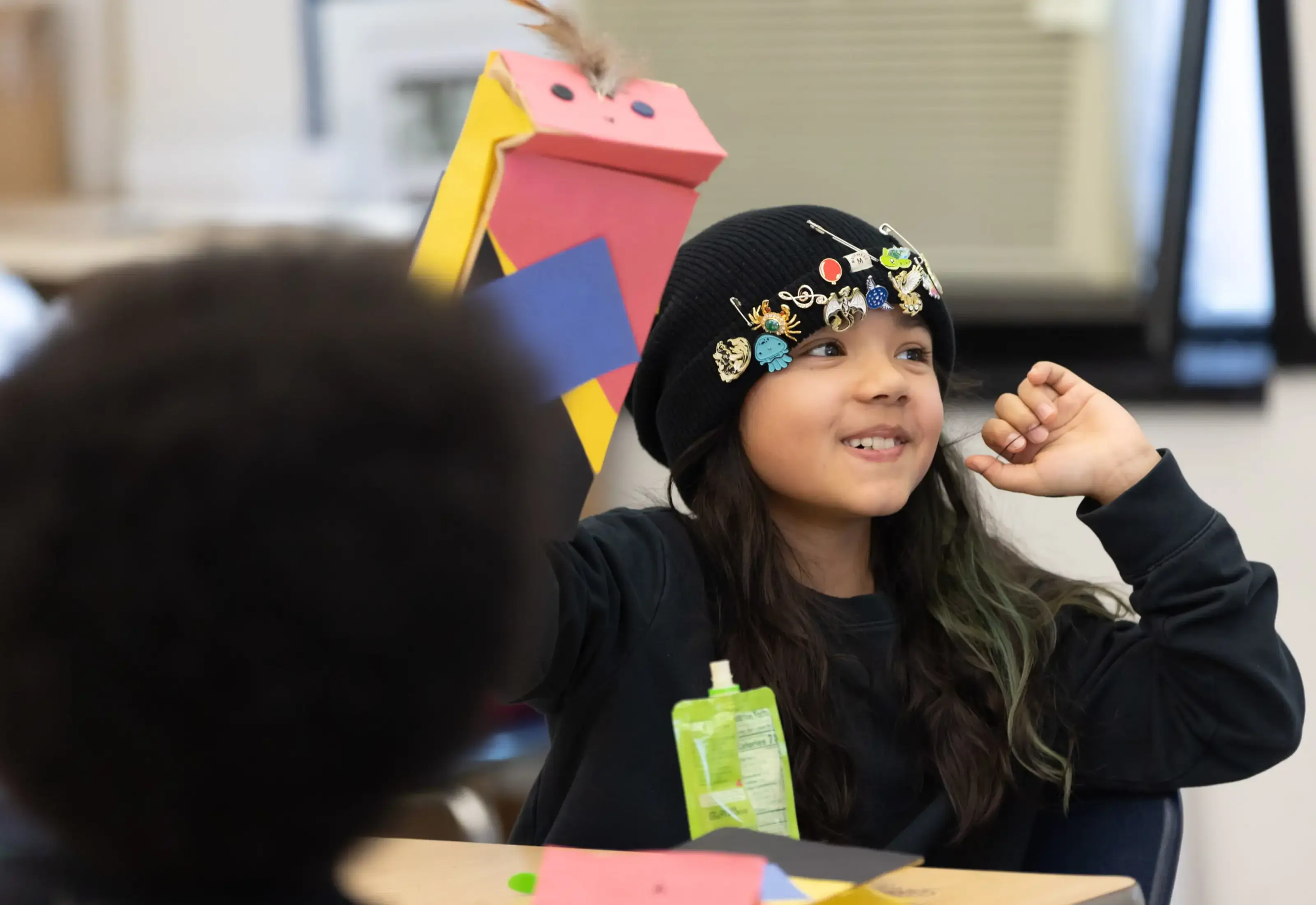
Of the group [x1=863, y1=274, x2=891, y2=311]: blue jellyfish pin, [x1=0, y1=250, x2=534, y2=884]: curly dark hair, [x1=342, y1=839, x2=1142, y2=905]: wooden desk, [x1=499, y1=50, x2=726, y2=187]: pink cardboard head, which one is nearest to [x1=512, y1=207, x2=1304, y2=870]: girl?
[x1=863, y1=274, x2=891, y2=311]: blue jellyfish pin

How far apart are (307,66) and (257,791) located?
8.50 ft

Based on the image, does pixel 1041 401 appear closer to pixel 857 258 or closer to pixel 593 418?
pixel 857 258

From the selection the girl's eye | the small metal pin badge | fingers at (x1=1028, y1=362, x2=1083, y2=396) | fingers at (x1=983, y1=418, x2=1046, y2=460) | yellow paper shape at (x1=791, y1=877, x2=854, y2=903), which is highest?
the small metal pin badge

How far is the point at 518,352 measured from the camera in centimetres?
42

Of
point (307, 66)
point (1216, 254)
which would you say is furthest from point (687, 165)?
point (307, 66)

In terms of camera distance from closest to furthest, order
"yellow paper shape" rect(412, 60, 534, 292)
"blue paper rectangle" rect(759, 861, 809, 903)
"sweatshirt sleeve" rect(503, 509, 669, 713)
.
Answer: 1. "blue paper rectangle" rect(759, 861, 809, 903)
2. "yellow paper shape" rect(412, 60, 534, 292)
3. "sweatshirt sleeve" rect(503, 509, 669, 713)

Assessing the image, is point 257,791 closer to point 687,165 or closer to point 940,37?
point 687,165

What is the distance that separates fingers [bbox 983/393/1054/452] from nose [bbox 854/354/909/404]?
139 mm

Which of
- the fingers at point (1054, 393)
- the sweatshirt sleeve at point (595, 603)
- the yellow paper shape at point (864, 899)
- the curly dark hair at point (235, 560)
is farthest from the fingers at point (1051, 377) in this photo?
the curly dark hair at point (235, 560)

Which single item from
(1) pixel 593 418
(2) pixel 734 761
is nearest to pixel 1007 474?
(2) pixel 734 761

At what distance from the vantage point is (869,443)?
128 cm

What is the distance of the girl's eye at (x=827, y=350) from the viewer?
129 centimetres

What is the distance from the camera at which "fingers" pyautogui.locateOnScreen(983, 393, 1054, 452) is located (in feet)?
4.41

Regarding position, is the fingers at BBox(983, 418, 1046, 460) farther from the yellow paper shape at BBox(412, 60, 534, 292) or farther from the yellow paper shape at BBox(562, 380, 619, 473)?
the yellow paper shape at BBox(412, 60, 534, 292)
